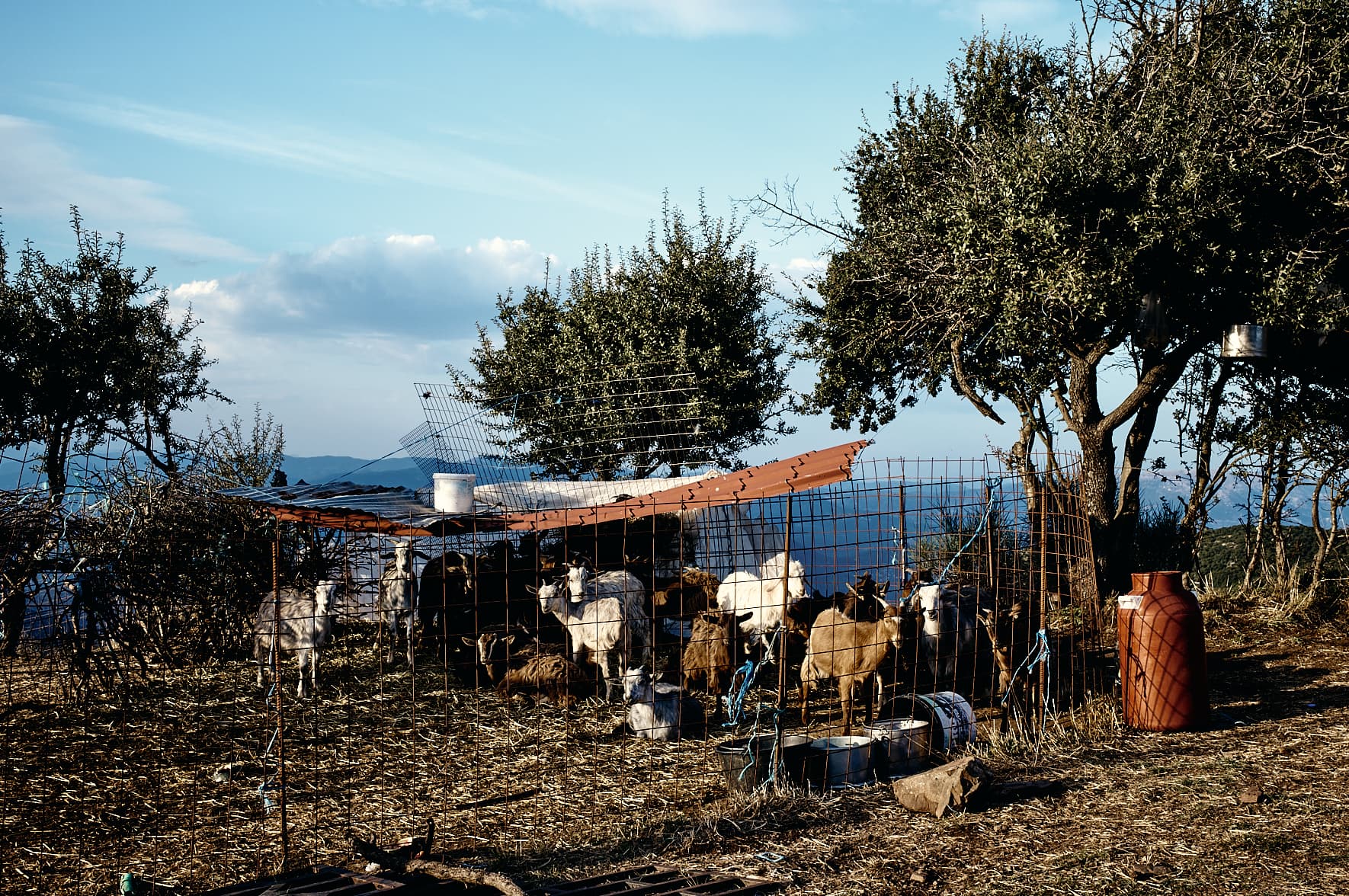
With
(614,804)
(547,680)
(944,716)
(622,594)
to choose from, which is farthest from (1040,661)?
(547,680)

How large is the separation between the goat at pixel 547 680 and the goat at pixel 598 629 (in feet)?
0.99

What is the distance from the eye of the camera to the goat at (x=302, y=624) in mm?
9469

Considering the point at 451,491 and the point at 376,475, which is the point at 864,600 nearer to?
the point at 451,491

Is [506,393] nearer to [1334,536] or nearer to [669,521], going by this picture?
[669,521]

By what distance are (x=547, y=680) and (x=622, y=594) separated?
1063 millimetres

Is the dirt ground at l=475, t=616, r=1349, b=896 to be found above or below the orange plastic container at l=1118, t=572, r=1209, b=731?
below

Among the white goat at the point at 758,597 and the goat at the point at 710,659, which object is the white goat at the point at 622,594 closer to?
the goat at the point at 710,659

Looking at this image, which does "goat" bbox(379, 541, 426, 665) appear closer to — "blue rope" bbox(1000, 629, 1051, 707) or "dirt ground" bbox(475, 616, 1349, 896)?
"dirt ground" bbox(475, 616, 1349, 896)

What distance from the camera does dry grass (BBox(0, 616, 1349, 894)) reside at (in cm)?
554

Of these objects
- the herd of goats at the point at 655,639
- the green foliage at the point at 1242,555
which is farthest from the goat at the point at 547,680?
the green foliage at the point at 1242,555

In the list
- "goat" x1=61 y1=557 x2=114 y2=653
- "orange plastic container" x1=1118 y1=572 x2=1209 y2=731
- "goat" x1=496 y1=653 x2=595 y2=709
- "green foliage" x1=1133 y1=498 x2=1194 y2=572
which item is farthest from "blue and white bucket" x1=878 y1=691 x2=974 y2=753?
"green foliage" x1=1133 y1=498 x2=1194 y2=572

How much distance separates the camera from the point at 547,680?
9.62 meters

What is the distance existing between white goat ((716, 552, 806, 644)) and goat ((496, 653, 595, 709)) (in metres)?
1.74

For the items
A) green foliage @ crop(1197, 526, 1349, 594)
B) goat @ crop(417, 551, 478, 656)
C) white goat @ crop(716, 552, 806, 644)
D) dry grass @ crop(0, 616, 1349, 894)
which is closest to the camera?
dry grass @ crop(0, 616, 1349, 894)
